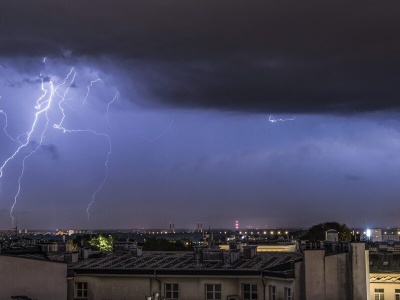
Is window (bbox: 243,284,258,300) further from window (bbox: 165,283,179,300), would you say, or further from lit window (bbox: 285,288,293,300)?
window (bbox: 165,283,179,300)

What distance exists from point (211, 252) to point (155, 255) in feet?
16.5

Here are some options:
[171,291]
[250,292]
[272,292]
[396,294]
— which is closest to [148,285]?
[171,291]

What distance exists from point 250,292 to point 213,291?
1967 millimetres

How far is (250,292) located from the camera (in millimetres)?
42531

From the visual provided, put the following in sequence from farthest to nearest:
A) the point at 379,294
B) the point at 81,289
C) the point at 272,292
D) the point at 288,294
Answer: the point at 379,294, the point at 81,289, the point at 272,292, the point at 288,294

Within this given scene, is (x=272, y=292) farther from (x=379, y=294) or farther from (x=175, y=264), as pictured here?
(x=379, y=294)

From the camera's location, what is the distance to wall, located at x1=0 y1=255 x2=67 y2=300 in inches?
1666

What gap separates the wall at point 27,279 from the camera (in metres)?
42.3

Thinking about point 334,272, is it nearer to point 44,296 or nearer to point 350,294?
point 350,294

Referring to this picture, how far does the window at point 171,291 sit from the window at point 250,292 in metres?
3.66

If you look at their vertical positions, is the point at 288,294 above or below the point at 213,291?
above

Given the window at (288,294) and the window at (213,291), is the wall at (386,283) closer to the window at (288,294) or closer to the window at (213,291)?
the window at (213,291)

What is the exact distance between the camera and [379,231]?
16888 centimetres

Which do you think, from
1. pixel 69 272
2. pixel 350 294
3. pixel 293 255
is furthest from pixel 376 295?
pixel 69 272
